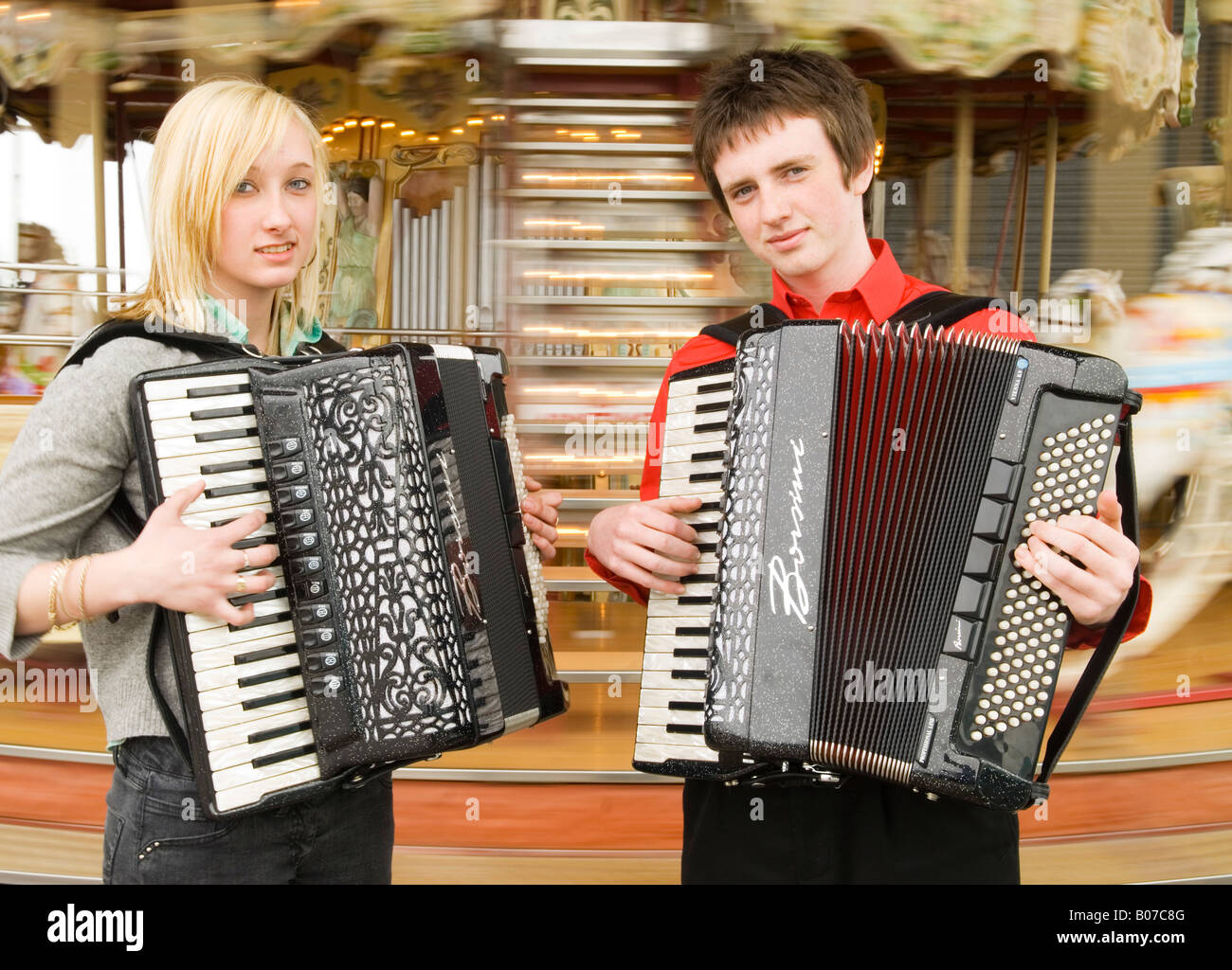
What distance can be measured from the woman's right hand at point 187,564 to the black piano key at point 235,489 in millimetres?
23

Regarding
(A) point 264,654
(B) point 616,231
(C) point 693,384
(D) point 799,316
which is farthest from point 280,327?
(B) point 616,231

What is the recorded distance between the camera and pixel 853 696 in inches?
52.2

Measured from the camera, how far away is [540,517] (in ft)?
5.57

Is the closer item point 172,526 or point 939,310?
point 172,526

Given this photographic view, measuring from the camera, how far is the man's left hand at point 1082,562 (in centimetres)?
125

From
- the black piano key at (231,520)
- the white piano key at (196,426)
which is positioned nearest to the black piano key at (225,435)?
the white piano key at (196,426)

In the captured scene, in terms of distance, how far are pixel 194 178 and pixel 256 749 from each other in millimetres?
788

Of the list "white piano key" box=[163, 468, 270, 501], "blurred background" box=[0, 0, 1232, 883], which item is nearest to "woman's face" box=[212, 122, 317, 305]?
"white piano key" box=[163, 468, 270, 501]

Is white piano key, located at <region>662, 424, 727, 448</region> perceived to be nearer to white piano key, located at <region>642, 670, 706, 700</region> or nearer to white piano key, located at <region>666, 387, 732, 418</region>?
white piano key, located at <region>666, 387, 732, 418</region>

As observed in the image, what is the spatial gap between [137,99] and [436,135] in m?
1.27

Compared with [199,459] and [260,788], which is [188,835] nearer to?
[260,788]

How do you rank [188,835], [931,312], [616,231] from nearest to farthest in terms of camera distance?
[188,835], [931,312], [616,231]

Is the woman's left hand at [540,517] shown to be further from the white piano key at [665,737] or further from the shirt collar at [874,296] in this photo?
the shirt collar at [874,296]

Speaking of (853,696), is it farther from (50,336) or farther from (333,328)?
(50,336)
